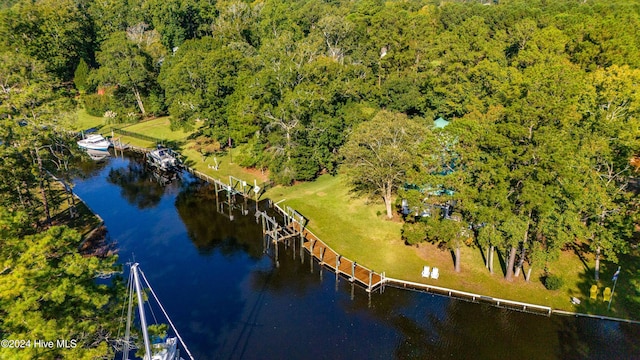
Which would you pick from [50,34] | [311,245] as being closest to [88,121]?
[50,34]

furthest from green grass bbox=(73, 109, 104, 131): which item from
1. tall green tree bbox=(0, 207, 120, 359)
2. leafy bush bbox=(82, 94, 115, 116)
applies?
tall green tree bbox=(0, 207, 120, 359)

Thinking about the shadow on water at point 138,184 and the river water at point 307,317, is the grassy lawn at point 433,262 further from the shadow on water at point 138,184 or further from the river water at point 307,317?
the shadow on water at point 138,184

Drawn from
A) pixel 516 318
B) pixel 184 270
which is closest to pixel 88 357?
pixel 184 270

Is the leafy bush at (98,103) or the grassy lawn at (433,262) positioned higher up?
the leafy bush at (98,103)

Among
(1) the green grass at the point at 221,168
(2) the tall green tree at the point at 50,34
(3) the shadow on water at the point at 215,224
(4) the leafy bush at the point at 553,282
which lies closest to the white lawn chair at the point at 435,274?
(4) the leafy bush at the point at 553,282

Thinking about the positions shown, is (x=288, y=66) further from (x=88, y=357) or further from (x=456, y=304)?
(x=88, y=357)

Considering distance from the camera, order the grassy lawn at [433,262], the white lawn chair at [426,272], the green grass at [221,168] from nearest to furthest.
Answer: the grassy lawn at [433,262]
the white lawn chair at [426,272]
the green grass at [221,168]
